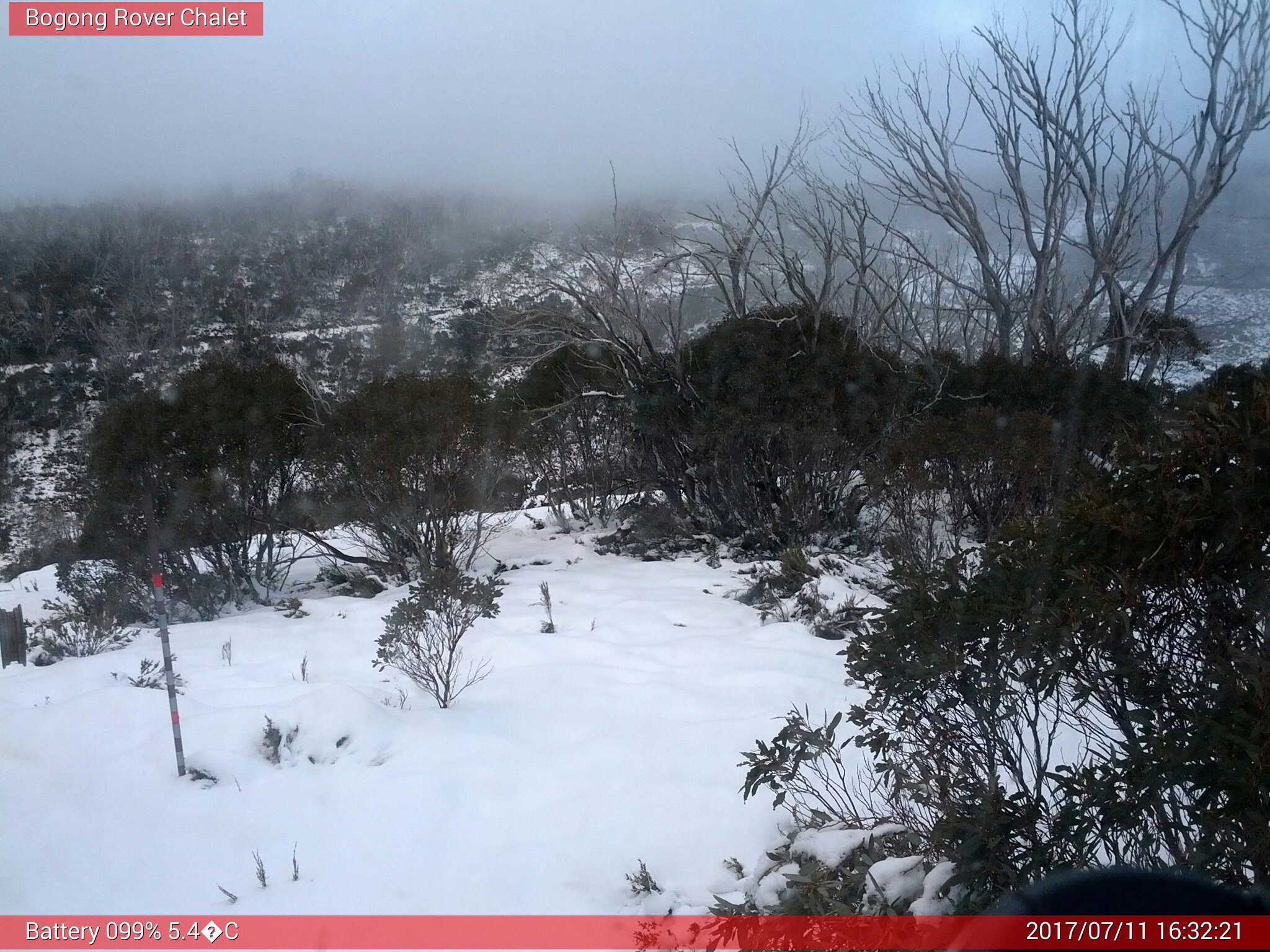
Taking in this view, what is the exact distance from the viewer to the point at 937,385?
10.3 m

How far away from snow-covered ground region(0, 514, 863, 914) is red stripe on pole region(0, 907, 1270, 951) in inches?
2.4

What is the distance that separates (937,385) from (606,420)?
443cm

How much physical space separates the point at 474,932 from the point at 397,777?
115 centimetres

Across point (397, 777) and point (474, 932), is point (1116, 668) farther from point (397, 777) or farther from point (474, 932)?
point (397, 777)

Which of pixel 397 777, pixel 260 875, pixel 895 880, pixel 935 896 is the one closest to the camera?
pixel 935 896

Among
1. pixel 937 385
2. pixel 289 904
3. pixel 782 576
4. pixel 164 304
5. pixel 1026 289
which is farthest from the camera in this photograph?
pixel 164 304

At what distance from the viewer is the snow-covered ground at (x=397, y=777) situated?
2.93 metres

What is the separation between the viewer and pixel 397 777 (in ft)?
12.0

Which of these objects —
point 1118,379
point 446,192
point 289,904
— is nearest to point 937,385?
point 1118,379

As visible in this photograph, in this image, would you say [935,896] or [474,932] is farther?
[474,932]

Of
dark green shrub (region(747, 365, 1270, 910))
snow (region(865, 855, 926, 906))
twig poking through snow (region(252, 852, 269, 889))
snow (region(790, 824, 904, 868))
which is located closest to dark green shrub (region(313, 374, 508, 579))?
twig poking through snow (region(252, 852, 269, 889))

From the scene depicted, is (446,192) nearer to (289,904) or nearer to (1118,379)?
(1118,379)

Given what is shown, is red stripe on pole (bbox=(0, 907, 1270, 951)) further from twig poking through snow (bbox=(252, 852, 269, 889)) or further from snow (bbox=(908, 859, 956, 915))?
twig poking through snow (bbox=(252, 852, 269, 889))

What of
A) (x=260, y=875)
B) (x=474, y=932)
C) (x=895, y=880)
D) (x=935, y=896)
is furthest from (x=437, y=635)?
(x=935, y=896)
